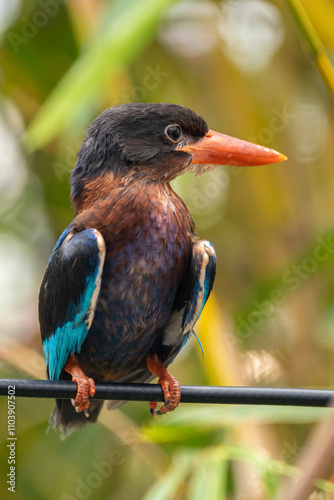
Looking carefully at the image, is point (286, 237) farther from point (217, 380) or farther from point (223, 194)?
point (217, 380)

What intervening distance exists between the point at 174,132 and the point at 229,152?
0.21 metres

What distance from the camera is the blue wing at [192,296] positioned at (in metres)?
2.43

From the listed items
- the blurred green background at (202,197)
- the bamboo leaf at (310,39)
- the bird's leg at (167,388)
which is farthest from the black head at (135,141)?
the blurred green background at (202,197)

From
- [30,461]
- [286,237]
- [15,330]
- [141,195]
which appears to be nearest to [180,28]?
[286,237]

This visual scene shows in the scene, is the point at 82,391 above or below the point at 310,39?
below

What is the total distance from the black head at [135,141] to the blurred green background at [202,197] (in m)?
1.26

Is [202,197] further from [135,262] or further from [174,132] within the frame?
[135,262]

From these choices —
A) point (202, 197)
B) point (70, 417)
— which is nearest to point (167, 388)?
point (70, 417)

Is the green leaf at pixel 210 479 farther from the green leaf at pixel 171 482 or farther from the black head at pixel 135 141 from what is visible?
the black head at pixel 135 141

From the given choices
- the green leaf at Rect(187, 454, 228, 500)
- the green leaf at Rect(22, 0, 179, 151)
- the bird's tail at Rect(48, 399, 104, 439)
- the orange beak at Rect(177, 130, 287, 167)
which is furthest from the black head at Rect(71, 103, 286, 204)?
the green leaf at Rect(187, 454, 228, 500)

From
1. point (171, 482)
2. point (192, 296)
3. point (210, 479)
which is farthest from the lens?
point (171, 482)

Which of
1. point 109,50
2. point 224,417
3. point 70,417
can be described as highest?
point 109,50

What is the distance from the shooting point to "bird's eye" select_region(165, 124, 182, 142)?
2.52 m

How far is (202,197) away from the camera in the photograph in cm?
425
